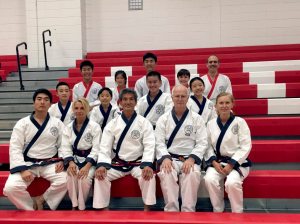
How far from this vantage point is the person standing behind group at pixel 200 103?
3330 mm

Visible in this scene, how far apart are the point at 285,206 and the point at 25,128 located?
2.39 m

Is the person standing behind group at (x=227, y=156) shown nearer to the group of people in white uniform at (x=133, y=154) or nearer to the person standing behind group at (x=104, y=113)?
the group of people in white uniform at (x=133, y=154)

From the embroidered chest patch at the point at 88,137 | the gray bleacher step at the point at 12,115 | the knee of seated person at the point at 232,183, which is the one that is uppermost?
the gray bleacher step at the point at 12,115

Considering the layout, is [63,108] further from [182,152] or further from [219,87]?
[219,87]

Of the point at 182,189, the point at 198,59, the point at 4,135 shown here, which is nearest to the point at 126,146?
the point at 182,189

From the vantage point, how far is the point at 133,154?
9.20 ft

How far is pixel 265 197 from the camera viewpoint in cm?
274

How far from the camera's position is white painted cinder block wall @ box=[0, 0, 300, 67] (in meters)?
6.27

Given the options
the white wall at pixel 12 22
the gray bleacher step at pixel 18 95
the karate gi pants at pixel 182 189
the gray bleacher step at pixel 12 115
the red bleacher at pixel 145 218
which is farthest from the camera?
the white wall at pixel 12 22

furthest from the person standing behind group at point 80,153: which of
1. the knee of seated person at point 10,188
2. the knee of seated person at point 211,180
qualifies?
the knee of seated person at point 211,180

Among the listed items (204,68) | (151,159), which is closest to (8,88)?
(204,68)

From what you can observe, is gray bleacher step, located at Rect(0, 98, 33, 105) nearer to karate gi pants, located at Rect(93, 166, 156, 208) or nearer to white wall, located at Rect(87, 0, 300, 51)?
white wall, located at Rect(87, 0, 300, 51)

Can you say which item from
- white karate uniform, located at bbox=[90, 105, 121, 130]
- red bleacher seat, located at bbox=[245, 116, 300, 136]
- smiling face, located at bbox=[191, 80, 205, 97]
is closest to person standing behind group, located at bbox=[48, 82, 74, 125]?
white karate uniform, located at bbox=[90, 105, 121, 130]

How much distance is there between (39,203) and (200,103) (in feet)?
6.00
